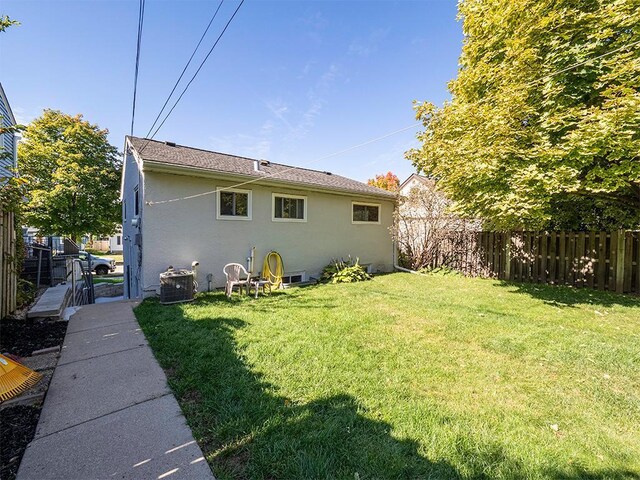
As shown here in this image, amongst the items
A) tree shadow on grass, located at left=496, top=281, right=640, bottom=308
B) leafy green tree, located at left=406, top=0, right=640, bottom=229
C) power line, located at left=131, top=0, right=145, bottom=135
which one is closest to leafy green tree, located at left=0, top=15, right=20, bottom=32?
power line, located at left=131, top=0, right=145, bottom=135

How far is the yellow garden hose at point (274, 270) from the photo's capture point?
8414 millimetres

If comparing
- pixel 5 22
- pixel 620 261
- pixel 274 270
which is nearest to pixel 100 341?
pixel 5 22

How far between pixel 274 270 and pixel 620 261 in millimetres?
9612

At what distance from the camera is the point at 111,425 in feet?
7.72

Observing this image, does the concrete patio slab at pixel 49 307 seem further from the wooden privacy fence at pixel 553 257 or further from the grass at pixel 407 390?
the wooden privacy fence at pixel 553 257

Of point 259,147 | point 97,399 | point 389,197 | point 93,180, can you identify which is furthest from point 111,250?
point 97,399

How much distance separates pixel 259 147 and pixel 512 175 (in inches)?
337

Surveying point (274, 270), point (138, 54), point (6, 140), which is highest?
point (138, 54)

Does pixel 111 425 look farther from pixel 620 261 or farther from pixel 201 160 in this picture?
pixel 620 261

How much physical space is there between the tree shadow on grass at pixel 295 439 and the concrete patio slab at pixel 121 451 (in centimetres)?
13

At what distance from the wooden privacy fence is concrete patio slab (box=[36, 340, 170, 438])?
1054 centimetres

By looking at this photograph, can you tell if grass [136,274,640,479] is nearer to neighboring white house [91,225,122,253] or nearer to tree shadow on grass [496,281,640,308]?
tree shadow on grass [496,281,640,308]

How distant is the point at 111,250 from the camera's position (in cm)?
3625

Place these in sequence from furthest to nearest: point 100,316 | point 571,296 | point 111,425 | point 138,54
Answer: point 571,296 → point 138,54 → point 100,316 → point 111,425
